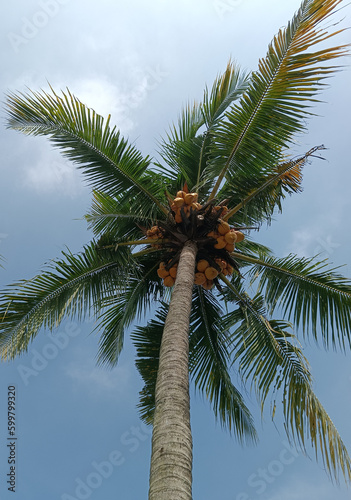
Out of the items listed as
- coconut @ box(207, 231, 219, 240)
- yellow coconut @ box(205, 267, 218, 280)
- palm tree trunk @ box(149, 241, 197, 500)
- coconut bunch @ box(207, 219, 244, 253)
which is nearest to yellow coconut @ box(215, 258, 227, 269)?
yellow coconut @ box(205, 267, 218, 280)

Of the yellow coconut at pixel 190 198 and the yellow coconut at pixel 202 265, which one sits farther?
the yellow coconut at pixel 202 265

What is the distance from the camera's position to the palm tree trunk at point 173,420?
301cm

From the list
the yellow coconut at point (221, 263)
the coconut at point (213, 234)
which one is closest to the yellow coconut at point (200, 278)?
the yellow coconut at point (221, 263)

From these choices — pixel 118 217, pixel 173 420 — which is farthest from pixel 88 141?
pixel 173 420

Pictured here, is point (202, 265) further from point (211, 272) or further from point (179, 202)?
point (179, 202)

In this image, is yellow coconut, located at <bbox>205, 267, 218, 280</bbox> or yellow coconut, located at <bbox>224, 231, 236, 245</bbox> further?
yellow coconut, located at <bbox>205, 267, 218, 280</bbox>

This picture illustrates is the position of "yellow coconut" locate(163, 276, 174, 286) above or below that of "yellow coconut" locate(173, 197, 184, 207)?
below

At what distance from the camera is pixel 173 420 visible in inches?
138

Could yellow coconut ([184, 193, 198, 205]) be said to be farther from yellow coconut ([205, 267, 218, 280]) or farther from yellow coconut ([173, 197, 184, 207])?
yellow coconut ([205, 267, 218, 280])

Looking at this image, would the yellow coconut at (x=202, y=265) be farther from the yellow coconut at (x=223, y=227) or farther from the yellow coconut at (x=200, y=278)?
the yellow coconut at (x=223, y=227)

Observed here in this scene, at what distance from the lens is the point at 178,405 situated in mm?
3693

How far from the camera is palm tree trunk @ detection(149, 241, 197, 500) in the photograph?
9.87ft

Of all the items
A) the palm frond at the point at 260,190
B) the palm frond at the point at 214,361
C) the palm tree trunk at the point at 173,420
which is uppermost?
the palm frond at the point at 260,190

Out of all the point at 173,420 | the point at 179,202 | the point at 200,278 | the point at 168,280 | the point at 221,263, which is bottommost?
the point at 173,420
